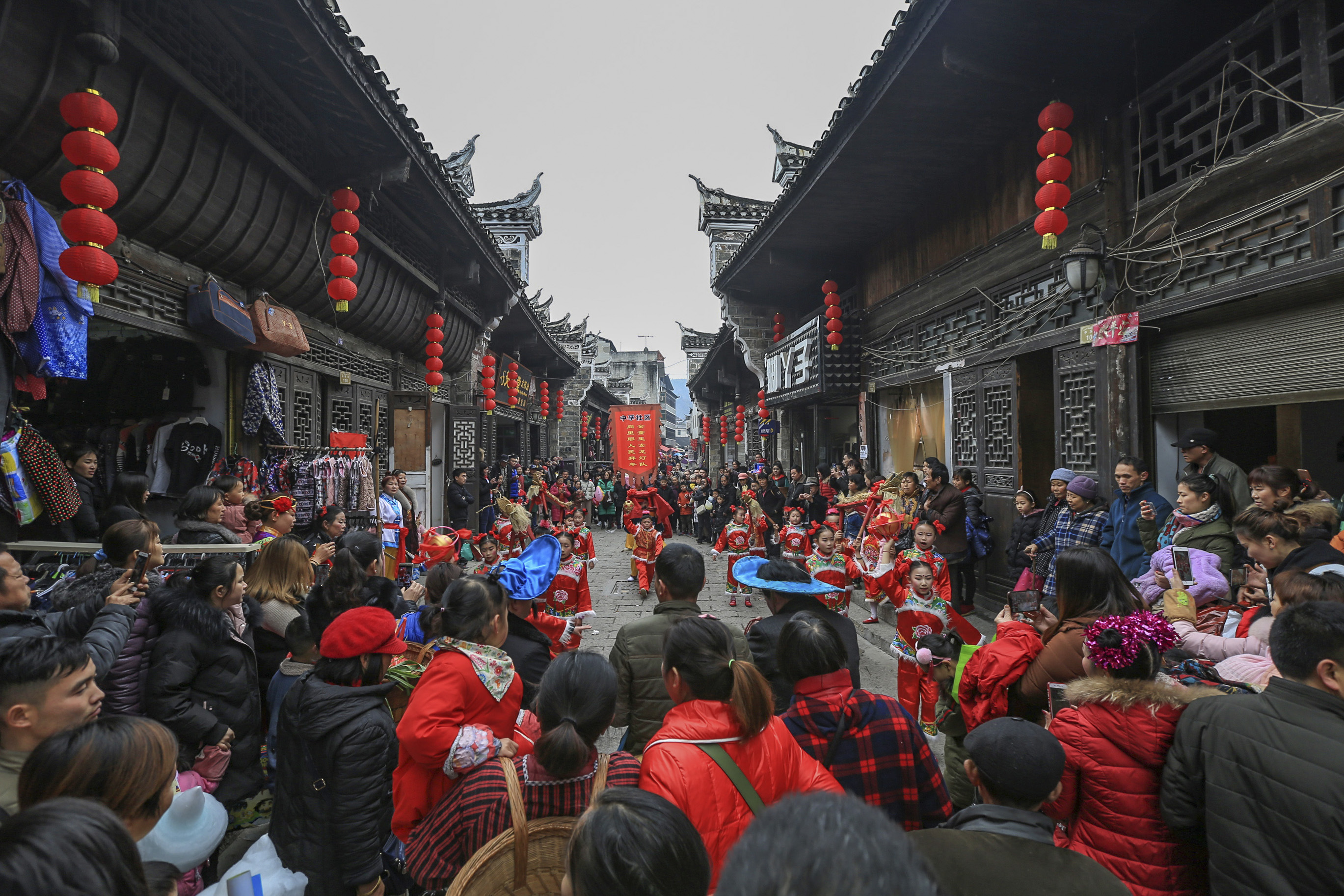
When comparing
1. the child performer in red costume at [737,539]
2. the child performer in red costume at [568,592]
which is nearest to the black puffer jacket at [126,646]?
the child performer in red costume at [568,592]

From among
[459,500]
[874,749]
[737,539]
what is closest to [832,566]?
[737,539]

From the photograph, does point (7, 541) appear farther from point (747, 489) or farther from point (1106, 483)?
point (747, 489)

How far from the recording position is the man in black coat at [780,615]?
9.44 ft

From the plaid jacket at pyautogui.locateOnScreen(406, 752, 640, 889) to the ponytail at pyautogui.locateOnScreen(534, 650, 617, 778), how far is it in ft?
0.20

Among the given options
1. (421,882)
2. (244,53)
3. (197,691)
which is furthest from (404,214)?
(421,882)

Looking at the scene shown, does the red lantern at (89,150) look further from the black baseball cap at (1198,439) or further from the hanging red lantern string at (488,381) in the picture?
the hanging red lantern string at (488,381)

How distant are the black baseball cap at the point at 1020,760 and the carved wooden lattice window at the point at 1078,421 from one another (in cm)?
504

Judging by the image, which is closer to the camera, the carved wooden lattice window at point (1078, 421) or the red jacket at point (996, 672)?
the red jacket at point (996, 672)

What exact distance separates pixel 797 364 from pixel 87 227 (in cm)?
1065

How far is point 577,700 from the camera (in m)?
1.74

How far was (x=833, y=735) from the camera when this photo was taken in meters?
A: 2.03

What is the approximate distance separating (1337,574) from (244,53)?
303 inches

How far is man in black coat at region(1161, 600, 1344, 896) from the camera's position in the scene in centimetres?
148

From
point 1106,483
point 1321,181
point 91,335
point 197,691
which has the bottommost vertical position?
point 197,691
